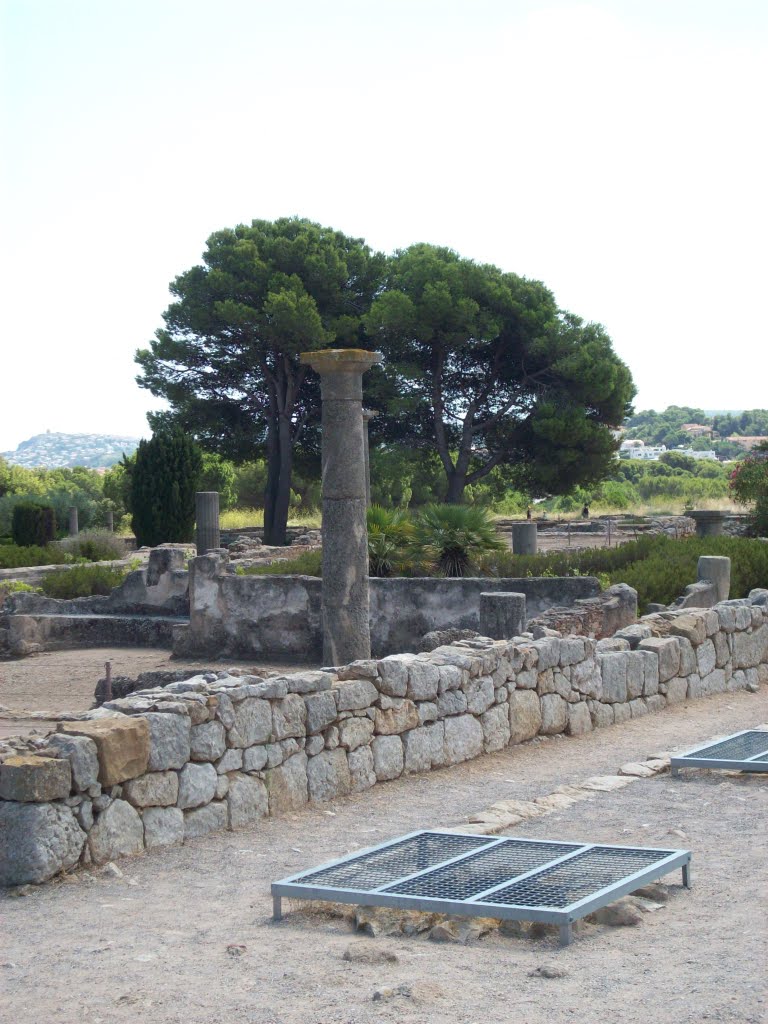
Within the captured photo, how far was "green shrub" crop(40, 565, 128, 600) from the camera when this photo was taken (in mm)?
23594

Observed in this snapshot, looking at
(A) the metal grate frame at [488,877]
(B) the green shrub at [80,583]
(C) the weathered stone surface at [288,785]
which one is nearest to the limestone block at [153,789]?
(C) the weathered stone surface at [288,785]

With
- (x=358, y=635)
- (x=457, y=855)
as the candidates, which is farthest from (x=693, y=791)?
(x=358, y=635)

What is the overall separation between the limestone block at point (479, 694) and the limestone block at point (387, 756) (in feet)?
2.86

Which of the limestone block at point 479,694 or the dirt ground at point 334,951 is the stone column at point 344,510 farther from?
the dirt ground at point 334,951

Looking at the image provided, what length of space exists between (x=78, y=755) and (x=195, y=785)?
36.1 inches

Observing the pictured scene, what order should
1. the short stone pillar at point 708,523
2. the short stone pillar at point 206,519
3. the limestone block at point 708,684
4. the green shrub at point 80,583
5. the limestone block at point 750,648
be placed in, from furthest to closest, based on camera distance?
the short stone pillar at point 206,519 → the green shrub at point 80,583 → the short stone pillar at point 708,523 → the limestone block at point 750,648 → the limestone block at point 708,684

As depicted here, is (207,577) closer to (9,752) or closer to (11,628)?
(11,628)

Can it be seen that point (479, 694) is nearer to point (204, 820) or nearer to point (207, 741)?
point (207, 741)

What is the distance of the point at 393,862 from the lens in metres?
5.84

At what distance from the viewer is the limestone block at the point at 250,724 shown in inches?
286

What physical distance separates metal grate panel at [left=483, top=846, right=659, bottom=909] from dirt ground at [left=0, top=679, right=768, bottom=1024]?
5.8 inches

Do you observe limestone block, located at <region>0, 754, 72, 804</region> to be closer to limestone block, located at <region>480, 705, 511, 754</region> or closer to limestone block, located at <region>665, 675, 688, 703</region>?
limestone block, located at <region>480, 705, 511, 754</region>

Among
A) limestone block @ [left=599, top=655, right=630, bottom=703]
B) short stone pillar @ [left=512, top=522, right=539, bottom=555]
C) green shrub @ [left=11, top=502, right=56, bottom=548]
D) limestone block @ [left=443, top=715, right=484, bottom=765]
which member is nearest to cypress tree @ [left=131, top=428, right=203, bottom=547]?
green shrub @ [left=11, top=502, right=56, bottom=548]

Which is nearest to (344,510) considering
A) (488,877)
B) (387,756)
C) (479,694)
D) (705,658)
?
(479,694)
